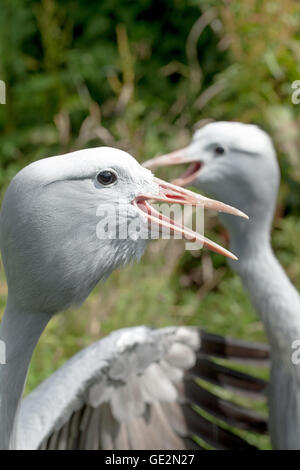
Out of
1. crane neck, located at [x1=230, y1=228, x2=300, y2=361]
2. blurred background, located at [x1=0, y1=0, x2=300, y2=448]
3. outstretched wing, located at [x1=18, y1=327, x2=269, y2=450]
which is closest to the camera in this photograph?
outstretched wing, located at [x1=18, y1=327, x2=269, y2=450]

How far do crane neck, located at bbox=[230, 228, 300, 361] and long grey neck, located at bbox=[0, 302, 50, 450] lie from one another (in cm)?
71

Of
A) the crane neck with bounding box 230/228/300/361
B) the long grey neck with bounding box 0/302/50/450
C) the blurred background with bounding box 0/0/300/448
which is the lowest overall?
the long grey neck with bounding box 0/302/50/450

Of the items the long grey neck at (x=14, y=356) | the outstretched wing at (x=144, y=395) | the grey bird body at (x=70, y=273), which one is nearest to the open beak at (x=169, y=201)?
the grey bird body at (x=70, y=273)

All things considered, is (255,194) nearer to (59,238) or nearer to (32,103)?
(59,238)

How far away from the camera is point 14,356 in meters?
1.07

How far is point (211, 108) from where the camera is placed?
3.00 m

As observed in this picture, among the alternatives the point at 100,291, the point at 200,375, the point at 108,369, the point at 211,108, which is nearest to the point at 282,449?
the point at 200,375

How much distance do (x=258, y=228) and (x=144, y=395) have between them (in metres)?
0.50

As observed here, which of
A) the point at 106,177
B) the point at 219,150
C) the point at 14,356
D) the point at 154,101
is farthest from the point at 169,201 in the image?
the point at 154,101

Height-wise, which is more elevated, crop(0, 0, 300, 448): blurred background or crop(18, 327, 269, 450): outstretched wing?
crop(0, 0, 300, 448): blurred background

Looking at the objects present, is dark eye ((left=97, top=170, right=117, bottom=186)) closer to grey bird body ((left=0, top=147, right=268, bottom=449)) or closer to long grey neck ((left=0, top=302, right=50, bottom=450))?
grey bird body ((left=0, top=147, right=268, bottom=449))

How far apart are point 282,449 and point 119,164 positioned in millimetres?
996

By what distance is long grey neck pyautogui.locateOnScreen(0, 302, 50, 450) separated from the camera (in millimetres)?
1041

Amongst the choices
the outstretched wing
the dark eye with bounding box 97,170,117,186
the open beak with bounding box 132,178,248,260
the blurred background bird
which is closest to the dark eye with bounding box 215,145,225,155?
the blurred background bird
